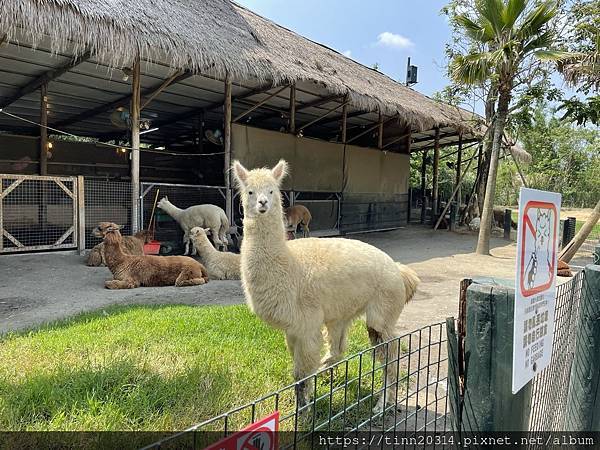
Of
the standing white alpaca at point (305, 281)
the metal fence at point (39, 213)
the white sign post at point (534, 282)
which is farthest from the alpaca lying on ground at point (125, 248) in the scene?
the white sign post at point (534, 282)

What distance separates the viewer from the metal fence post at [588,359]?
6.12 ft

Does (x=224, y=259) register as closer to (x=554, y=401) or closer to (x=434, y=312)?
(x=434, y=312)

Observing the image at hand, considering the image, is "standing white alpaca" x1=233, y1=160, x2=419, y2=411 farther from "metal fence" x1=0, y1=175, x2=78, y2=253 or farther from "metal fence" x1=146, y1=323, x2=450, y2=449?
"metal fence" x1=0, y1=175, x2=78, y2=253

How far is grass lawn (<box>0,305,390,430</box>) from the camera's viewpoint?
243 cm

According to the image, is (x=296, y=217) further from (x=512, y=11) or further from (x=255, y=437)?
(x=255, y=437)

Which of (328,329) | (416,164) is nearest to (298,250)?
(328,329)

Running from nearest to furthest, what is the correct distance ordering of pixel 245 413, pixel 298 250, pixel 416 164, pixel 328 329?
pixel 245 413 → pixel 298 250 → pixel 328 329 → pixel 416 164

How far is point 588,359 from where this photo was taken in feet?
6.23

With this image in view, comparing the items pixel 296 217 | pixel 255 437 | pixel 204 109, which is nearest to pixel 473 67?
pixel 296 217

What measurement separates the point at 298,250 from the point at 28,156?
37.4 ft

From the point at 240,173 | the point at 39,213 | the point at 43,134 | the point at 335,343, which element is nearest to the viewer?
the point at 240,173

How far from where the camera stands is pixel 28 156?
1139 centimetres

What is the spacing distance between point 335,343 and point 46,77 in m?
9.68

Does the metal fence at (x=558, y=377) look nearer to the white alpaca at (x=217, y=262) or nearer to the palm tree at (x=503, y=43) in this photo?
the white alpaca at (x=217, y=262)
